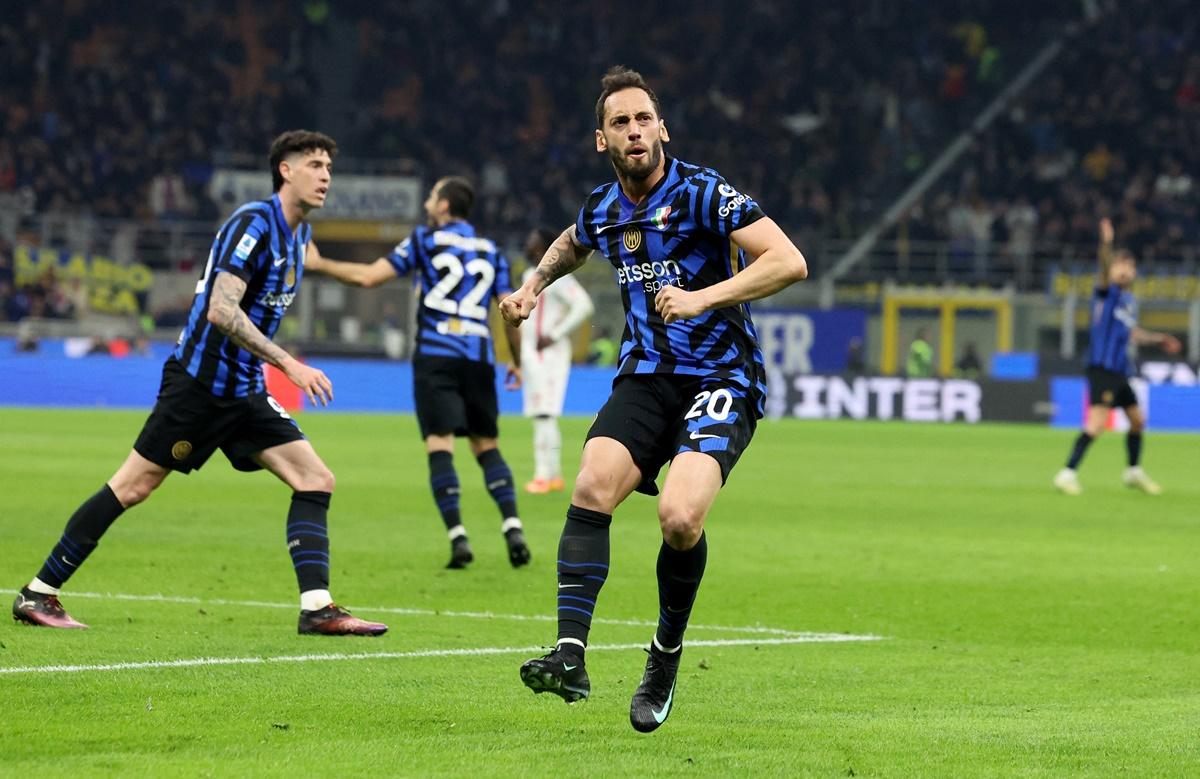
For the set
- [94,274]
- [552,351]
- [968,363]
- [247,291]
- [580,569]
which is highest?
[247,291]

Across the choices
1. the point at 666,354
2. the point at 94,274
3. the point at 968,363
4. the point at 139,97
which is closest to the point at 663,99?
the point at 968,363

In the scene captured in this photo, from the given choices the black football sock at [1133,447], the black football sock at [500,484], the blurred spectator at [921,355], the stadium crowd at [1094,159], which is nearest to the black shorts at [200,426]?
the black football sock at [500,484]

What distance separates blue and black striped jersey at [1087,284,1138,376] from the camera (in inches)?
712

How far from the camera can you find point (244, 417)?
8234 millimetres

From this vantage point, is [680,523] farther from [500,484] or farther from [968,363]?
[968,363]

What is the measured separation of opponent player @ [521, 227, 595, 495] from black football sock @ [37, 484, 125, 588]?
8.13 metres

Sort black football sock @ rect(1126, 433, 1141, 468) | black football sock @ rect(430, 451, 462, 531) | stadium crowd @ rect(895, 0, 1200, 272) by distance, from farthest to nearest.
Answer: stadium crowd @ rect(895, 0, 1200, 272) → black football sock @ rect(1126, 433, 1141, 468) → black football sock @ rect(430, 451, 462, 531)

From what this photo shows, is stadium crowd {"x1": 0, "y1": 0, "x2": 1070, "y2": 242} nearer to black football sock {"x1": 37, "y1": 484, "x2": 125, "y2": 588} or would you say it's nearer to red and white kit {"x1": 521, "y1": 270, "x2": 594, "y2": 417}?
red and white kit {"x1": 521, "y1": 270, "x2": 594, "y2": 417}

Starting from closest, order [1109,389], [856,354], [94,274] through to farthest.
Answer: [1109,389]
[856,354]
[94,274]

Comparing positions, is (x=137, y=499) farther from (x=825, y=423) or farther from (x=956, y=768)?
(x=825, y=423)

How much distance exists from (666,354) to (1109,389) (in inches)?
508

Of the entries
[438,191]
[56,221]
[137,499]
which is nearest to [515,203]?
[56,221]

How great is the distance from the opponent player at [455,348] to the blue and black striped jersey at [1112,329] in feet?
27.8

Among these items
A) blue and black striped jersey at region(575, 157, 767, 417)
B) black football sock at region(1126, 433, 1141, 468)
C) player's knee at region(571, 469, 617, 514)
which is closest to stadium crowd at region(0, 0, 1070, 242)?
black football sock at region(1126, 433, 1141, 468)
